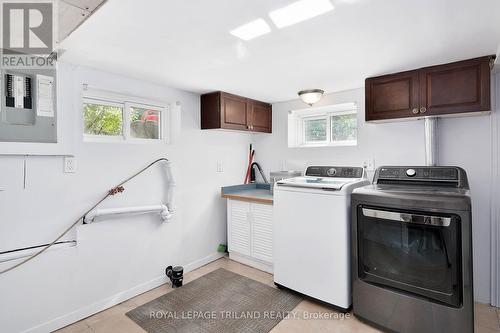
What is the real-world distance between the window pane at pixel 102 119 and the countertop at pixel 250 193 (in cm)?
147

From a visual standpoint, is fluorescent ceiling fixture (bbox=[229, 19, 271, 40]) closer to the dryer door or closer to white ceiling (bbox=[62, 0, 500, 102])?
white ceiling (bbox=[62, 0, 500, 102])

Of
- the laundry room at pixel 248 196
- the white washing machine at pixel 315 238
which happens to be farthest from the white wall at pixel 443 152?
the white washing machine at pixel 315 238

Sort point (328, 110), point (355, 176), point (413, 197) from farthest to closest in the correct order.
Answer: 1. point (328, 110)
2. point (355, 176)
3. point (413, 197)

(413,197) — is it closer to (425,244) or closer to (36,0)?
(425,244)

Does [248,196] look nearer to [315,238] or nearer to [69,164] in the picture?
[315,238]

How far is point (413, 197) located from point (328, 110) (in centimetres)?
170

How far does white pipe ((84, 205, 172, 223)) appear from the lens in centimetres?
216

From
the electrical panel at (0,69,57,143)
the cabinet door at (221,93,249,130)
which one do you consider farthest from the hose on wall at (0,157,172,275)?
the cabinet door at (221,93,249,130)

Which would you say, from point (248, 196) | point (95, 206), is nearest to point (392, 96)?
point (248, 196)

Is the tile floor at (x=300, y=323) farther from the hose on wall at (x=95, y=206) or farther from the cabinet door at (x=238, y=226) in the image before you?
the cabinet door at (x=238, y=226)

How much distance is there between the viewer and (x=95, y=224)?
7.35 feet

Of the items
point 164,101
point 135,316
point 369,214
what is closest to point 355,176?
point 369,214

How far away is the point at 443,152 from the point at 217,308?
8.33ft

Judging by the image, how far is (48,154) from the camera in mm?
1979
